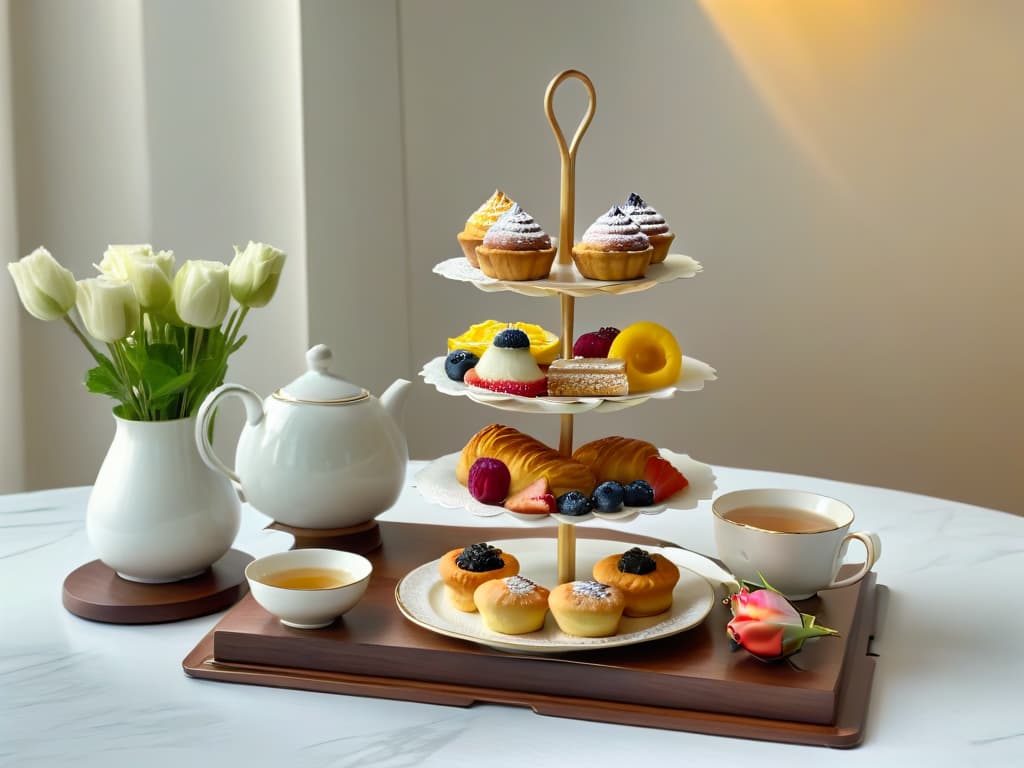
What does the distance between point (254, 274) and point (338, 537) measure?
35 centimetres

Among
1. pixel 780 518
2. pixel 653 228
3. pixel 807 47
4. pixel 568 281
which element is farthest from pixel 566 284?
pixel 807 47

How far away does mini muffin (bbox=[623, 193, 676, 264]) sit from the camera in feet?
4.26

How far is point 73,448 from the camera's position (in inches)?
107

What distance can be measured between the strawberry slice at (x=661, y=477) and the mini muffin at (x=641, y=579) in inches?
2.7

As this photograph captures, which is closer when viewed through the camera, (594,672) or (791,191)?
(594,672)

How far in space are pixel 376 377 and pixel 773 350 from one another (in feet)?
3.26

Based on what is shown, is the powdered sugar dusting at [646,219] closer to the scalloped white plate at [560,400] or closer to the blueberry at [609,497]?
the scalloped white plate at [560,400]

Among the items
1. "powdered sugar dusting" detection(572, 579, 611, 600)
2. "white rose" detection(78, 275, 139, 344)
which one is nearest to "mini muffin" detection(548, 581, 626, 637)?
"powdered sugar dusting" detection(572, 579, 611, 600)

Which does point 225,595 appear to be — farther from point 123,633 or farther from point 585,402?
point 585,402

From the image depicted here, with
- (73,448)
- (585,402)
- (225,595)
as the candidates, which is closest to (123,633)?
(225,595)

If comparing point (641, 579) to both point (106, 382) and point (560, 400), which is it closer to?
point (560, 400)

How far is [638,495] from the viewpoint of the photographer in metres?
1.21

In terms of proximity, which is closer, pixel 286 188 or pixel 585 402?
pixel 585 402

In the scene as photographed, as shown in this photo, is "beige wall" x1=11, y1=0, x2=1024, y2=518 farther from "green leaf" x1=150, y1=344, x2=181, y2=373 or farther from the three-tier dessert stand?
the three-tier dessert stand
